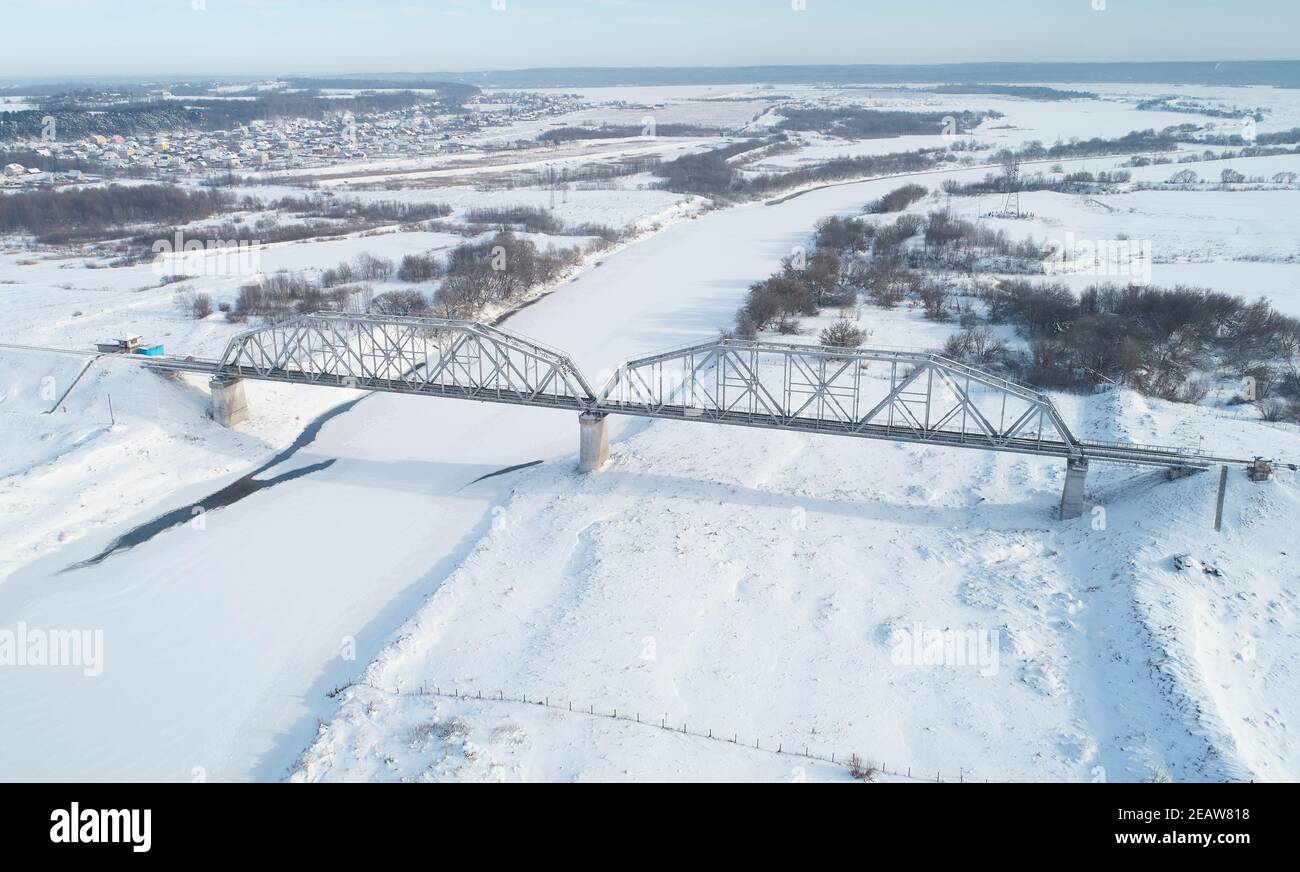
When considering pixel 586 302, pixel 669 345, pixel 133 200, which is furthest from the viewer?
pixel 133 200

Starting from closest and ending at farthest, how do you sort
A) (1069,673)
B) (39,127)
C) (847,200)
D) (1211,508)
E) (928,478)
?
(1069,673), (1211,508), (928,478), (847,200), (39,127)

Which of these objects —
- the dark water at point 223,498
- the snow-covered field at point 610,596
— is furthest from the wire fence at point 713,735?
the dark water at point 223,498

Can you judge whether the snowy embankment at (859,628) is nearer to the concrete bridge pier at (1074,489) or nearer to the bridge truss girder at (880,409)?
the concrete bridge pier at (1074,489)

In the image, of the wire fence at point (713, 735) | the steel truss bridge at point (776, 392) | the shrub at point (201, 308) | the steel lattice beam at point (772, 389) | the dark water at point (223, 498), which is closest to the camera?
the wire fence at point (713, 735)

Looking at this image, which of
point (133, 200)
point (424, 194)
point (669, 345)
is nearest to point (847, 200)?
point (424, 194)

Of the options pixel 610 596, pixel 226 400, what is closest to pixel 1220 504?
pixel 610 596

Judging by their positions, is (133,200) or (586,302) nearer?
(586,302)

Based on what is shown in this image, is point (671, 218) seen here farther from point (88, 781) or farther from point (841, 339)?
point (88, 781)
